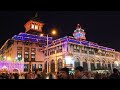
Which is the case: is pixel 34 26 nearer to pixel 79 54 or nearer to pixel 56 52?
pixel 56 52

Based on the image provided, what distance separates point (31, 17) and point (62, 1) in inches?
35.5

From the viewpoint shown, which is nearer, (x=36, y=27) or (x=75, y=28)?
(x=75, y=28)

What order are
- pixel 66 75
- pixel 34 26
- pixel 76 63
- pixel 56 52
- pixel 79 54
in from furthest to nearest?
pixel 34 26 → pixel 56 52 → pixel 79 54 → pixel 76 63 → pixel 66 75

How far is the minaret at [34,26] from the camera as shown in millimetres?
4744

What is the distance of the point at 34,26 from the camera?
17.7 feet

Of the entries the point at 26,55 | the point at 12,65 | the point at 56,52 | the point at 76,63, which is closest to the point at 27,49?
the point at 26,55

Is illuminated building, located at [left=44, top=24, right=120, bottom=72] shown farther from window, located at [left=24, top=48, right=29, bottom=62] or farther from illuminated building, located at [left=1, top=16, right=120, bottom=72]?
window, located at [left=24, top=48, right=29, bottom=62]

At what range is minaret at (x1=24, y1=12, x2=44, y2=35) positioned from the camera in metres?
4.74

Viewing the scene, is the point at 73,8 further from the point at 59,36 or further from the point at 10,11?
the point at 10,11

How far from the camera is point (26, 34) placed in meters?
4.79

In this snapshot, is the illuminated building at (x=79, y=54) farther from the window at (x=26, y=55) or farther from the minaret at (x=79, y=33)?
the window at (x=26, y=55)

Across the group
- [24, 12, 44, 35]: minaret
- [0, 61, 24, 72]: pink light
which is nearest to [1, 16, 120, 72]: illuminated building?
[24, 12, 44, 35]: minaret

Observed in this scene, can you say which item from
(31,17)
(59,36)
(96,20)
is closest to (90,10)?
(96,20)

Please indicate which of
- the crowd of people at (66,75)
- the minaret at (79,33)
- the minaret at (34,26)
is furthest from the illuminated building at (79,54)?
the minaret at (34,26)
